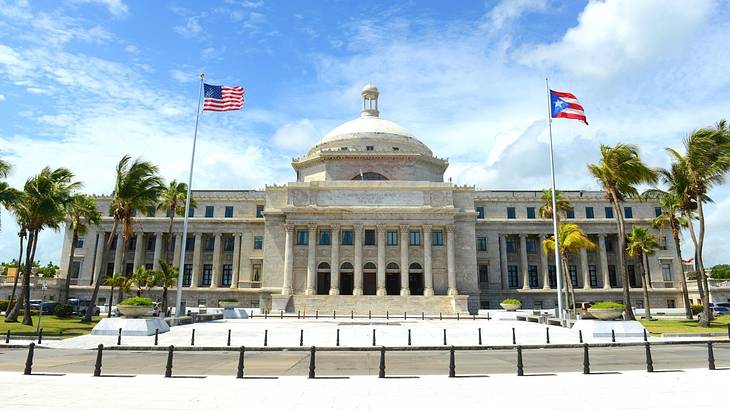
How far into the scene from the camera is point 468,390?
1187 centimetres

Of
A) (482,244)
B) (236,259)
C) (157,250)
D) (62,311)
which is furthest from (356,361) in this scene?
(157,250)

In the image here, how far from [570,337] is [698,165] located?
2070 cm

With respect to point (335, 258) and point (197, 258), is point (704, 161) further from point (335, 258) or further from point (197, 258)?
point (197, 258)

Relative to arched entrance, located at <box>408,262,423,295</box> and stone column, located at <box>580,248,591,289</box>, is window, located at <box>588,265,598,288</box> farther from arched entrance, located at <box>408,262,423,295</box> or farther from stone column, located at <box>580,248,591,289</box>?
arched entrance, located at <box>408,262,423,295</box>

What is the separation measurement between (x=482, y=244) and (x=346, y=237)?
813 inches

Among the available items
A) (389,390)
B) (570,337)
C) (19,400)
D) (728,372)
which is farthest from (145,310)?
(728,372)

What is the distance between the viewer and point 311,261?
61438mm

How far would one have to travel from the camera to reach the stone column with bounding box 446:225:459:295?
60.4m

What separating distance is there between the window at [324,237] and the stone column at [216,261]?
1689 cm

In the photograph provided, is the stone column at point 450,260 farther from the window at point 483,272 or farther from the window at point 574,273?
the window at point 574,273

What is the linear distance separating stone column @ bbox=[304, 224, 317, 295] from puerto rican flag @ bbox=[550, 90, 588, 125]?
118 ft

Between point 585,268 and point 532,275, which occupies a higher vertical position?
point 585,268

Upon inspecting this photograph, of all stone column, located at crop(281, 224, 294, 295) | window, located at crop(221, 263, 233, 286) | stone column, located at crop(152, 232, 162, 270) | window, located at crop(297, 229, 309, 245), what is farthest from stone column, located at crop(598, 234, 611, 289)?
stone column, located at crop(152, 232, 162, 270)

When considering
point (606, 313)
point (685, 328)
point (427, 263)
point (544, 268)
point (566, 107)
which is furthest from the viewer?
point (544, 268)
